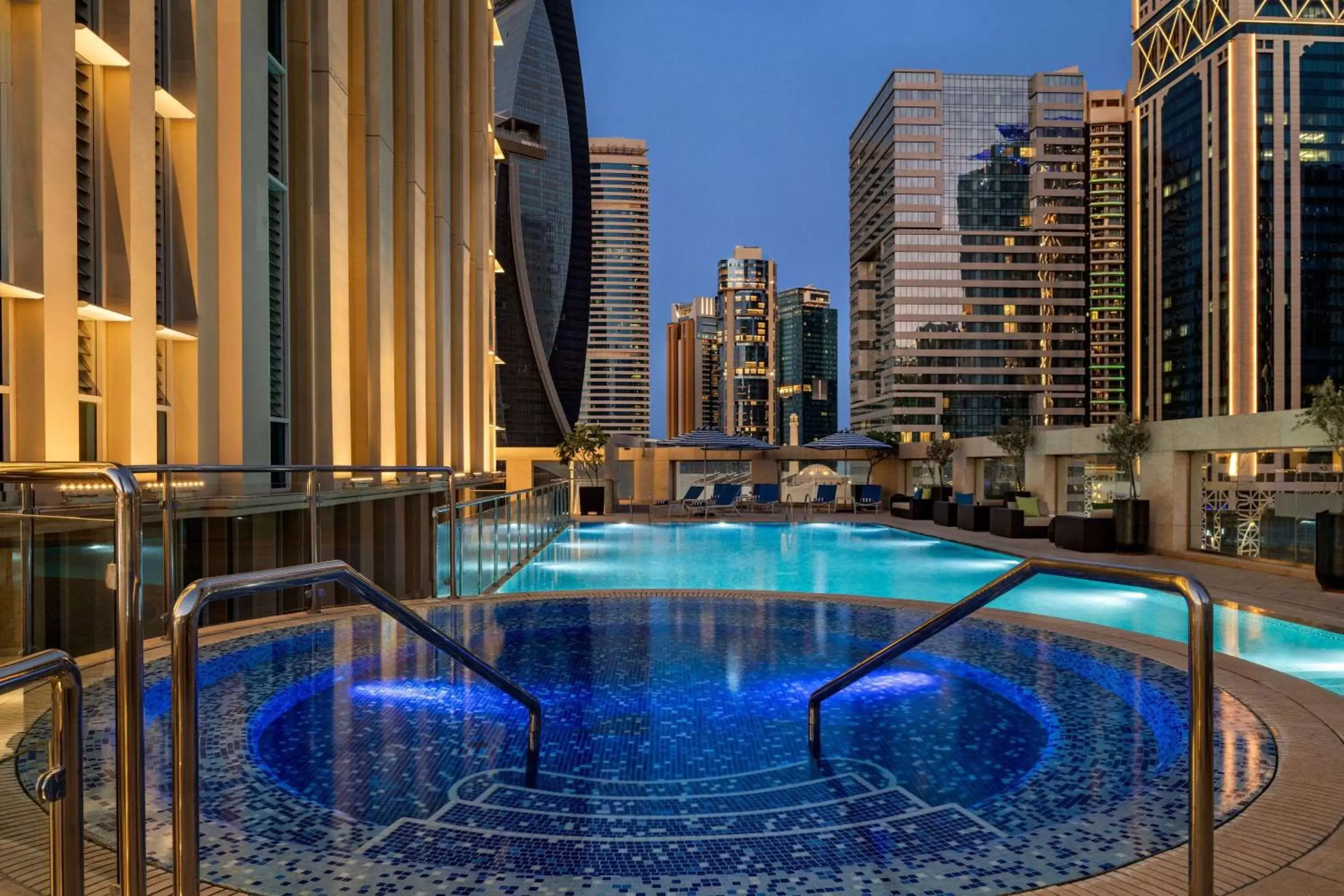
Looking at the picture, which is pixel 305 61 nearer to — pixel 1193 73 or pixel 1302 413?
pixel 1302 413

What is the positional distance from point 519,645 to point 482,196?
61.8 feet

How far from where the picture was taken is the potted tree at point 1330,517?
8547 millimetres

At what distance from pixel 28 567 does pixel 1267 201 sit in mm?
101436

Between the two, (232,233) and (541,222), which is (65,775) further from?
(541,222)

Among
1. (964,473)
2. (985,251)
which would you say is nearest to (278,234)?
(964,473)

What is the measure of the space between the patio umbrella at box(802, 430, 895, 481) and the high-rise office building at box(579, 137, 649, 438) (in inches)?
4499

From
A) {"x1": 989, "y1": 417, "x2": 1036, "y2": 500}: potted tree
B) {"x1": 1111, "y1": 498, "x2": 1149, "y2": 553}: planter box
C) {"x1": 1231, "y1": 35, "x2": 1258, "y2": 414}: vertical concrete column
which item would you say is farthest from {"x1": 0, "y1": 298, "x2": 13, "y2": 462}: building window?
{"x1": 1231, "y1": 35, "x2": 1258, "y2": 414}: vertical concrete column

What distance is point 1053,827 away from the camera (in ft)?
10.8

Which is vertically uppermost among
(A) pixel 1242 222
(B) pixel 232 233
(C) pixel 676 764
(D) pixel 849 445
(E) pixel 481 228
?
(A) pixel 1242 222

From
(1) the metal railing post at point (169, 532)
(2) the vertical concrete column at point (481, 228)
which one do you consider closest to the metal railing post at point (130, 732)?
(1) the metal railing post at point (169, 532)

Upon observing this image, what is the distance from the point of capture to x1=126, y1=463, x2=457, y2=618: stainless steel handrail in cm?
495

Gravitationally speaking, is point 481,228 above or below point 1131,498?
above

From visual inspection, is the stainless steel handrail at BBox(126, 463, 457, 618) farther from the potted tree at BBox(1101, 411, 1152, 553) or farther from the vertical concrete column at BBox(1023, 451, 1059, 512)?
the vertical concrete column at BBox(1023, 451, 1059, 512)

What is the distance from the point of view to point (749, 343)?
7249 inches
